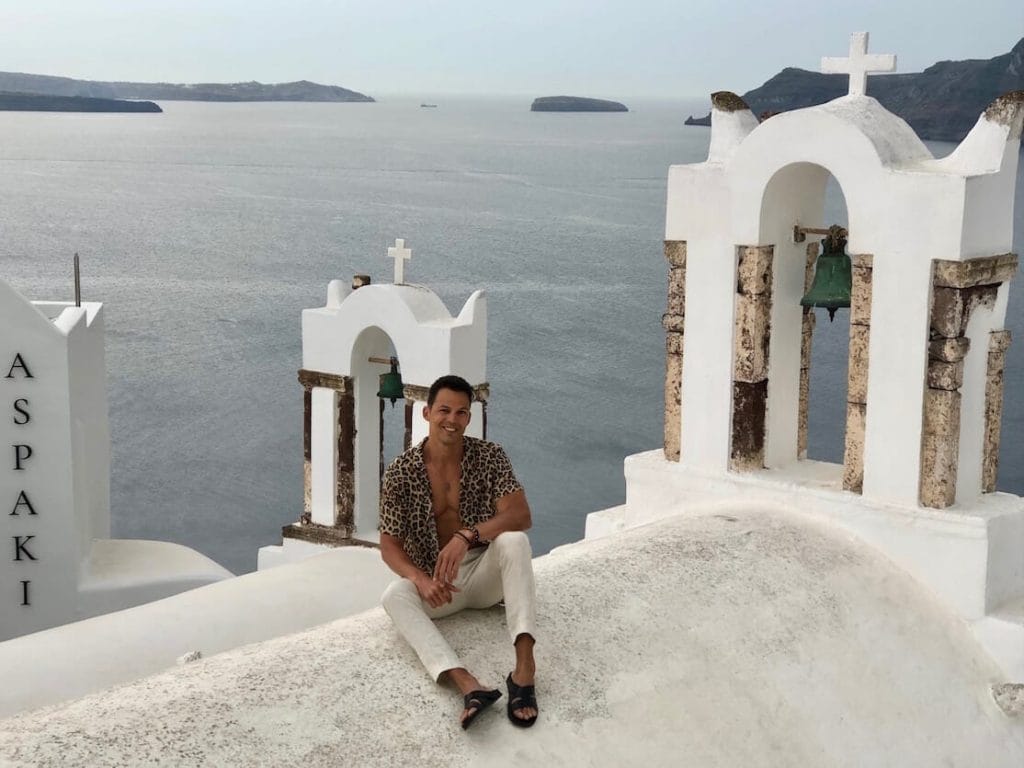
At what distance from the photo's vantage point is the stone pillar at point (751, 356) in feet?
25.9

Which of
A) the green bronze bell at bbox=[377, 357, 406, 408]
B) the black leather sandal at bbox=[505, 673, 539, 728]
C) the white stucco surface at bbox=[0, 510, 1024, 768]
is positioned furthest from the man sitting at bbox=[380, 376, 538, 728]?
the green bronze bell at bbox=[377, 357, 406, 408]

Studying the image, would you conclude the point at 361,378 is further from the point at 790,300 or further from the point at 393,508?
the point at 393,508

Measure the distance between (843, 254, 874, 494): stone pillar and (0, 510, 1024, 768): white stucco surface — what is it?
0.37 metres

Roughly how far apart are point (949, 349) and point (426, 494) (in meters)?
2.81

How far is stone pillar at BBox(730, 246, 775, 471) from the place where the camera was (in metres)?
7.90


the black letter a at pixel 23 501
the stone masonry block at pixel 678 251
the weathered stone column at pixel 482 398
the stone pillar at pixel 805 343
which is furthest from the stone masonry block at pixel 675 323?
the black letter a at pixel 23 501

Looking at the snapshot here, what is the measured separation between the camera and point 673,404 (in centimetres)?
829

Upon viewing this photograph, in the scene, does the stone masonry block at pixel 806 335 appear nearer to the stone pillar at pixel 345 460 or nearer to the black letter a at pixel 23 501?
the stone pillar at pixel 345 460

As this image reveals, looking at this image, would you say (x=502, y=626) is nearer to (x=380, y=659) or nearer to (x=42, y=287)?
(x=380, y=659)

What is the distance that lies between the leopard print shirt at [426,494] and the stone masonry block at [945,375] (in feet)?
8.26

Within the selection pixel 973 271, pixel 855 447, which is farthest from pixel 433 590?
pixel 973 271

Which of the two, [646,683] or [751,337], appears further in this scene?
[751,337]

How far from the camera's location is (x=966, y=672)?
710cm

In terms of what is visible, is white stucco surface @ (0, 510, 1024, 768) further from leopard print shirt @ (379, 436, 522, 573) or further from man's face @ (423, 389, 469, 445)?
man's face @ (423, 389, 469, 445)
